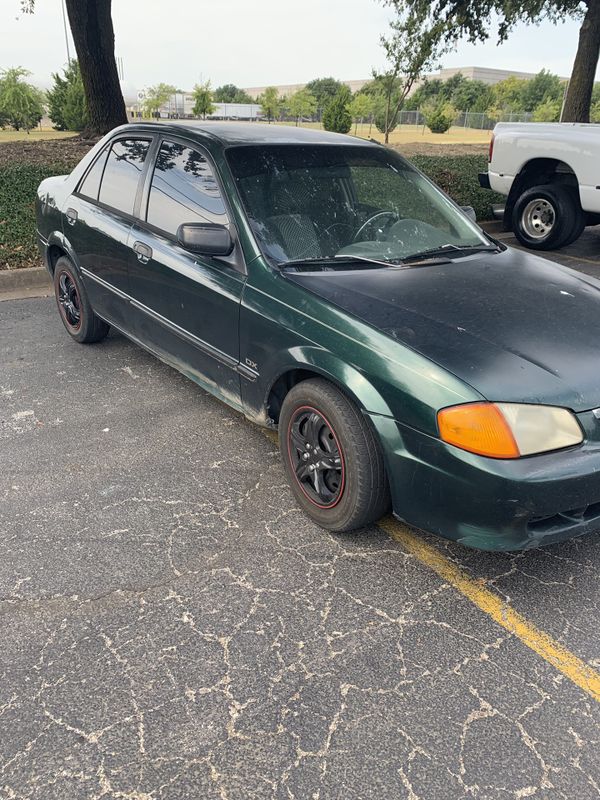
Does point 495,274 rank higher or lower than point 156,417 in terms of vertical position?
higher

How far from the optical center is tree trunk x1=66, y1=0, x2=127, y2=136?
11.2 metres

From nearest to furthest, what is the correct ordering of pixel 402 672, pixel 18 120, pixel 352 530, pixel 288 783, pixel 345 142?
1. pixel 288 783
2. pixel 402 672
3. pixel 352 530
4. pixel 345 142
5. pixel 18 120

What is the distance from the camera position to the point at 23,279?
662 centimetres

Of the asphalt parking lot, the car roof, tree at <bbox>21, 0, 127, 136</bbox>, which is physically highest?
tree at <bbox>21, 0, 127, 136</bbox>

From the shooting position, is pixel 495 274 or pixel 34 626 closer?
pixel 34 626

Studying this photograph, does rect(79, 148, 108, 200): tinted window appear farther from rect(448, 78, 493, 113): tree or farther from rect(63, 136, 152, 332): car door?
rect(448, 78, 493, 113): tree

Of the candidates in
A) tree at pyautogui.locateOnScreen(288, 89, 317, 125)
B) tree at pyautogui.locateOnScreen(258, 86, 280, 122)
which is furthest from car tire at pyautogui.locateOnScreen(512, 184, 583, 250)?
tree at pyautogui.locateOnScreen(258, 86, 280, 122)

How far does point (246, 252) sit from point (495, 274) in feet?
4.15

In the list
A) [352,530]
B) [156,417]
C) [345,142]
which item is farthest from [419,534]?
[345,142]

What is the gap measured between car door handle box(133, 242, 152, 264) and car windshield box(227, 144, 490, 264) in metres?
0.75

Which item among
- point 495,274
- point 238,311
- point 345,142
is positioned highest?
point 345,142

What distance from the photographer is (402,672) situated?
86.5 inches

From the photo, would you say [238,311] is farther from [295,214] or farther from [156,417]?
[156,417]

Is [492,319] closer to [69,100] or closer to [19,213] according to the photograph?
[19,213]
